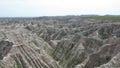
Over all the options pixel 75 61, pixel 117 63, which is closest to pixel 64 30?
pixel 75 61

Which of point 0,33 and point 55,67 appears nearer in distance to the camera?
point 55,67

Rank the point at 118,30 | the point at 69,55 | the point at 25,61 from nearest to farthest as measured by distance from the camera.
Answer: the point at 25,61, the point at 69,55, the point at 118,30

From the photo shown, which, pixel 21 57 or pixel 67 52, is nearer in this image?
pixel 21 57

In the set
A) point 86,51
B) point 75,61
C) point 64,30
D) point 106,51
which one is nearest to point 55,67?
point 75,61

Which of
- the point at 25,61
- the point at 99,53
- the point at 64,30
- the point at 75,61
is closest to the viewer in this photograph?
the point at 99,53

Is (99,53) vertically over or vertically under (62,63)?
over

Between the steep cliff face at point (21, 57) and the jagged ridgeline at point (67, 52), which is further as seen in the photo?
the steep cliff face at point (21, 57)

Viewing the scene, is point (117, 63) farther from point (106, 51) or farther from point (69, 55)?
point (69, 55)

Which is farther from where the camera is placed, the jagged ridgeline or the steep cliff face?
the steep cliff face

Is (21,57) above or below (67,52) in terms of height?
above
